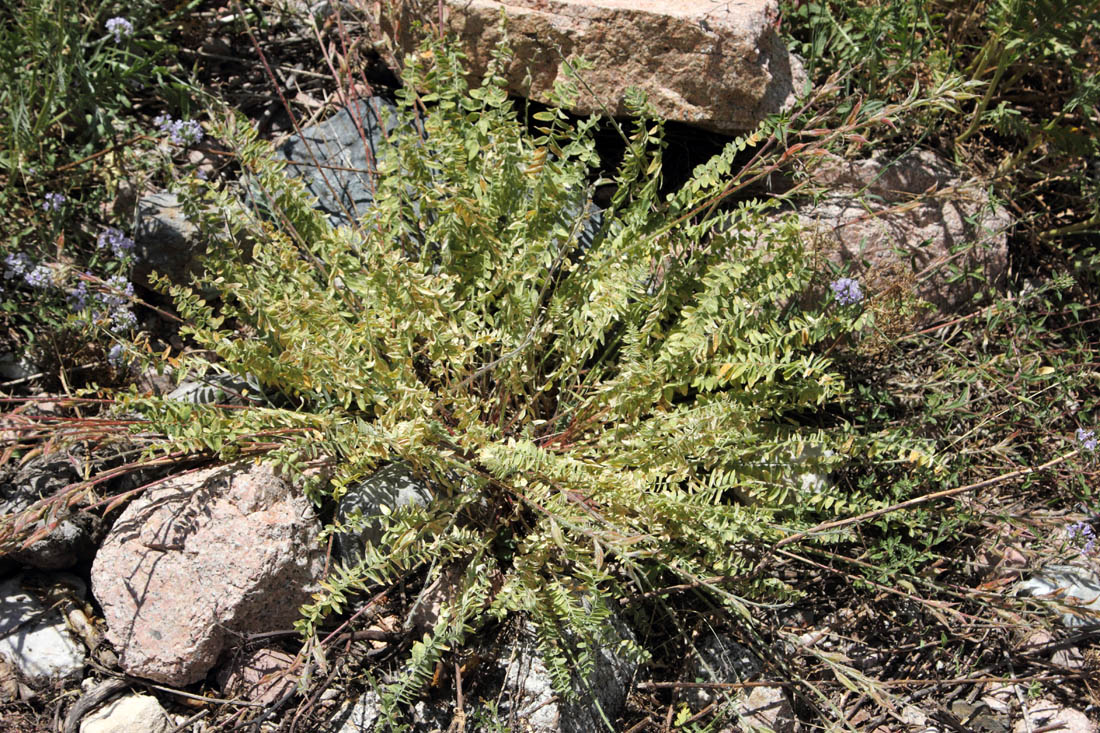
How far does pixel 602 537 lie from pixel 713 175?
124 centimetres

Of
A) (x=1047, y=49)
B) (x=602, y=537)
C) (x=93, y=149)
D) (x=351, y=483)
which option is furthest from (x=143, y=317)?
(x=1047, y=49)

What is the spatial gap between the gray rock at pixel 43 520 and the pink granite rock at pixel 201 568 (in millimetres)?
181

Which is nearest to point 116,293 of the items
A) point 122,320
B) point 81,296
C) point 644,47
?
point 122,320

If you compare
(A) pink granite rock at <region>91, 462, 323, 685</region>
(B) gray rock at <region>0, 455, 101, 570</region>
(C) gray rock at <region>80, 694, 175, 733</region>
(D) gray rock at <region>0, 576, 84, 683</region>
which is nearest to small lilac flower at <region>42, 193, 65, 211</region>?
(B) gray rock at <region>0, 455, 101, 570</region>

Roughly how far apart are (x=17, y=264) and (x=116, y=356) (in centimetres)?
53

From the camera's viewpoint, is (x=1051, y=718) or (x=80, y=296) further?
(x=80, y=296)

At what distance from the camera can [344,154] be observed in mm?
3564

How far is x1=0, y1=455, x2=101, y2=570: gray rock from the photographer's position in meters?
2.84

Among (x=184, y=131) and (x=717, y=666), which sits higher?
(x=184, y=131)

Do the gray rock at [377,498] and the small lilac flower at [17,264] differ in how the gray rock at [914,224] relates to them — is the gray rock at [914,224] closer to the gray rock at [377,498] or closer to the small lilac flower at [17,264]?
the gray rock at [377,498]

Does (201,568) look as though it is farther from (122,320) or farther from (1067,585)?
(1067,585)

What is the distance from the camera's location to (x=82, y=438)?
8.70 feet

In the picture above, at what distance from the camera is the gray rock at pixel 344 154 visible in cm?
346

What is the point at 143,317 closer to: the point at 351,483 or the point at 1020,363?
the point at 351,483
